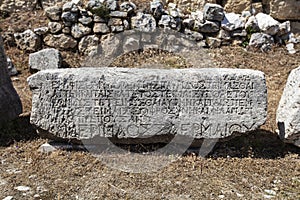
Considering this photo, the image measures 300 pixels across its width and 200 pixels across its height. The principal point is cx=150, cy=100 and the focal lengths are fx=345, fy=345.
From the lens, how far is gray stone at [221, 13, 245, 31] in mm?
7445

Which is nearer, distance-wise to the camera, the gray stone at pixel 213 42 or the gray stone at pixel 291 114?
the gray stone at pixel 291 114

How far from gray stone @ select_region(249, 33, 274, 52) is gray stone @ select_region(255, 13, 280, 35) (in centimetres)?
17

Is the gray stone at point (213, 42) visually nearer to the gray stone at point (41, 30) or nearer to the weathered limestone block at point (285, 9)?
the weathered limestone block at point (285, 9)

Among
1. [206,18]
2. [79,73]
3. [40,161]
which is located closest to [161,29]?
[206,18]

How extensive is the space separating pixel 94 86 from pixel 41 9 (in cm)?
499

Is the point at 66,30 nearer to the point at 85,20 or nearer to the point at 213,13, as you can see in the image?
the point at 85,20

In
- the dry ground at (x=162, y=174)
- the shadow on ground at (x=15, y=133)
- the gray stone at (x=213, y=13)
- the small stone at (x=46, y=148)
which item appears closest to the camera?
the dry ground at (x=162, y=174)

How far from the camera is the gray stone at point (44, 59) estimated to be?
22.3 ft

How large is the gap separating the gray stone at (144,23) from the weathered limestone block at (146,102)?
11.6ft

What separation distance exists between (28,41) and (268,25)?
5190mm

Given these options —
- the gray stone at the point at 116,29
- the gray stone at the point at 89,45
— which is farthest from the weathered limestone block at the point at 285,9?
the gray stone at the point at 89,45

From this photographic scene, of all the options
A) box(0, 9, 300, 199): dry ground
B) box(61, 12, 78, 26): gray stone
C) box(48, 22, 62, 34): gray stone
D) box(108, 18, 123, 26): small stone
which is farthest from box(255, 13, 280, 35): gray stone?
box(48, 22, 62, 34): gray stone

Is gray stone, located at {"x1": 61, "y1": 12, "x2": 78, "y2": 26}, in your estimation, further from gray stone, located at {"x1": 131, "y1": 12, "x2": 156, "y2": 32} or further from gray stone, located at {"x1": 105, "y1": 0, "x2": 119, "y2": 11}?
gray stone, located at {"x1": 131, "y1": 12, "x2": 156, "y2": 32}

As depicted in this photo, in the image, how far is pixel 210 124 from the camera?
391 centimetres
